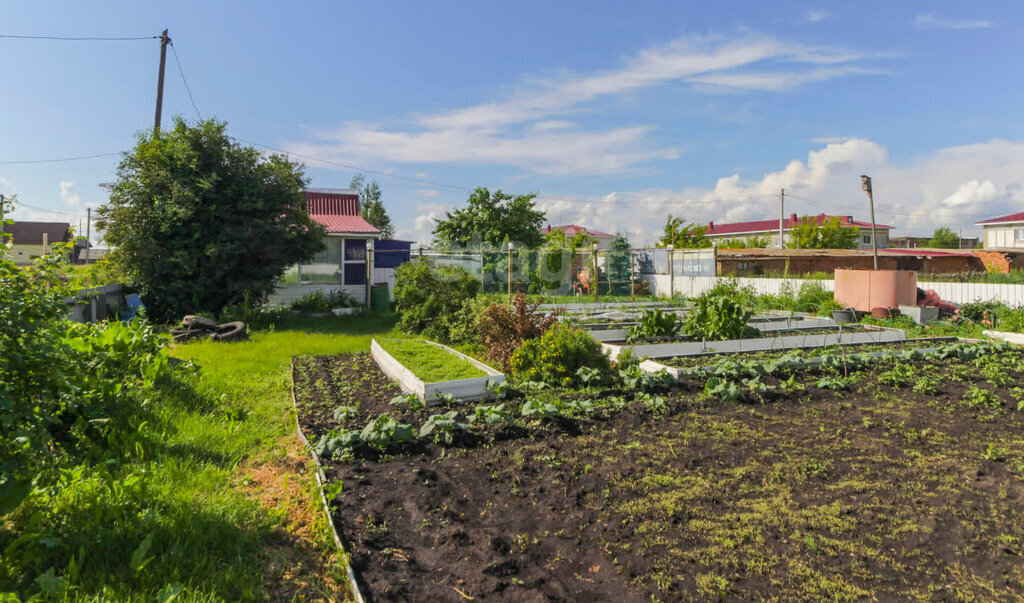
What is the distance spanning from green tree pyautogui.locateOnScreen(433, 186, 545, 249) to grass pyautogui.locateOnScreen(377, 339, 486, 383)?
1914 centimetres

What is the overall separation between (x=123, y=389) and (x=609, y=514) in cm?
417

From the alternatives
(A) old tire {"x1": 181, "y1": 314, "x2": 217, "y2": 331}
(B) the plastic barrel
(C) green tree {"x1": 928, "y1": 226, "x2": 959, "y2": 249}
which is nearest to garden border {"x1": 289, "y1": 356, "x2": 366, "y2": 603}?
(A) old tire {"x1": 181, "y1": 314, "x2": 217, "y2": 331}

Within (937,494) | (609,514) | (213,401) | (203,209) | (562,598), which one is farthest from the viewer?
(203,209)

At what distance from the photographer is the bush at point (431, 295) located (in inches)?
416

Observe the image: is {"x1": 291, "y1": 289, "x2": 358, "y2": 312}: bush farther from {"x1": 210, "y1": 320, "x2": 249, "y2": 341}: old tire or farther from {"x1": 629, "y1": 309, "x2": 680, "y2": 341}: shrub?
{"x1": 629, "y1": 309, "x2": 680, "y2": 341}: shrub

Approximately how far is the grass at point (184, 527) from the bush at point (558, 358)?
2768mm

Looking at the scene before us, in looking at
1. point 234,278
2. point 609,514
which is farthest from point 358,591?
point 234,278

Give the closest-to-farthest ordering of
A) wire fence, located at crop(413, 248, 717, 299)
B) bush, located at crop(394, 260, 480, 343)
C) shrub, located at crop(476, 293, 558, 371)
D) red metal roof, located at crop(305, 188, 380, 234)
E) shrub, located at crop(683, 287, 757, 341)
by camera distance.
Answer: shrub, located at crop(476, 293, 558, 371)
shrub, located at crop(683, 287, 757, 341)
bush, located at crop(394, 260, 480, 343)
red metal roof, located at crop(305, 188, 380, 234)
wire fence, located at crop(413, 248, 717, 299)

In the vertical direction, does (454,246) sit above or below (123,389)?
above

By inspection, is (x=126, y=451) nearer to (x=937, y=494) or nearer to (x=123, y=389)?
(x=123, y=389)

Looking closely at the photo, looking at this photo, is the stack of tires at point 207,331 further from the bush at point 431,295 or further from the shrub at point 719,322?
the shrub at point 719,322

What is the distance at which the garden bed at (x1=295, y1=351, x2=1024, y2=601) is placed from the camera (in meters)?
2.57

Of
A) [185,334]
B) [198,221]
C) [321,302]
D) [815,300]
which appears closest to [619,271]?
[815,300]

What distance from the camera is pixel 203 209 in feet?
39.8
